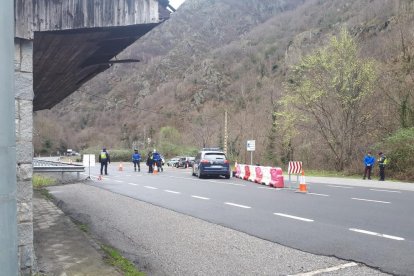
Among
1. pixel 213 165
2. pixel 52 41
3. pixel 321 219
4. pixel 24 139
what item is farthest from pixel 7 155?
pixel 213 165

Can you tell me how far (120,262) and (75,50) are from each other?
4175 millimetres

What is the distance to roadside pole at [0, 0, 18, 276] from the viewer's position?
2.37 metres

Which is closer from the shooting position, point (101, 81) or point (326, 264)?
point (326, 264)

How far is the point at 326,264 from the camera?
6.37m

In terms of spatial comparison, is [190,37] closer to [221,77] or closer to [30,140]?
[221,77]

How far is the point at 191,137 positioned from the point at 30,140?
222 ft

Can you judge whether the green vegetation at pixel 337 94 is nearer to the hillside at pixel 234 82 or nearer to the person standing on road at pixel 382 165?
the hillside at pixel 234 82

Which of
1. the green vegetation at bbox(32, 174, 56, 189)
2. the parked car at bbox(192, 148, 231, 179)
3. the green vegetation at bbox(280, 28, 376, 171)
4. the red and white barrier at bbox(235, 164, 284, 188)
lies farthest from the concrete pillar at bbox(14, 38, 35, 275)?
the green vegetation at bbox(280, 28, 376, 171)

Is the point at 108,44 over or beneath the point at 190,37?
beneath

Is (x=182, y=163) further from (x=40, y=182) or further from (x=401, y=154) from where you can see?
(x=40, y=182)

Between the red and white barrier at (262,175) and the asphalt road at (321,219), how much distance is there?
156 inches

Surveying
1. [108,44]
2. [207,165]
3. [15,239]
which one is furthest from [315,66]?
[15,239]

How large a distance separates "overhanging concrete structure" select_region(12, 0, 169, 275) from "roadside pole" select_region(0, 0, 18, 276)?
3.02 metres

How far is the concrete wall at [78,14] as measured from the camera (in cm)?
616
